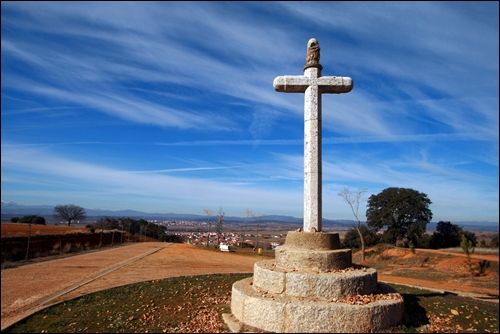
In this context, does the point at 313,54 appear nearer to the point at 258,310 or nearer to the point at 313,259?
the point at 313,259

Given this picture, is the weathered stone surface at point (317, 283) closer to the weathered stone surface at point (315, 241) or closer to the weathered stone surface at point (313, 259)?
the weathered stone surface at point (313, 259)

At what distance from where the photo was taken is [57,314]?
650cm

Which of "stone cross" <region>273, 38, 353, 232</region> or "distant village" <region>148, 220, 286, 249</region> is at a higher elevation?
"stone cross" <region>273, 38, 353, 232</region>

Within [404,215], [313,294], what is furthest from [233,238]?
[313,294]

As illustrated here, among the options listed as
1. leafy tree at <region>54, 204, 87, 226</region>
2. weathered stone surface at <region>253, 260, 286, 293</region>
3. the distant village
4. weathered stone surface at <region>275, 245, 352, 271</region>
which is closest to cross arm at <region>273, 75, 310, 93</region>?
weathered stone surface at <region>275, 245, 352, 271</region>

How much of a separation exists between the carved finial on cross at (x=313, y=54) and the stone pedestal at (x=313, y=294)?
389 cm

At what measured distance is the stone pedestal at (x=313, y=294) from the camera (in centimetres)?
480

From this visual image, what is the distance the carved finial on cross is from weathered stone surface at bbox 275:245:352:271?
423cm

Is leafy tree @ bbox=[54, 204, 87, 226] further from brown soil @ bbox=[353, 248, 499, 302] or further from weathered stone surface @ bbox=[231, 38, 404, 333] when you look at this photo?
weathered stone surface @ bbox=[231, 38, 404, 333]

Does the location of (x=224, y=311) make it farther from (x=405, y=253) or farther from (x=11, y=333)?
(x=405, y=253)

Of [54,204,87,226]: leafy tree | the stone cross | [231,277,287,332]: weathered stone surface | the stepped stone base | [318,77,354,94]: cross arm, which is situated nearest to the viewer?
the stepped stone base

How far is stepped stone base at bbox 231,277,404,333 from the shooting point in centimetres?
477

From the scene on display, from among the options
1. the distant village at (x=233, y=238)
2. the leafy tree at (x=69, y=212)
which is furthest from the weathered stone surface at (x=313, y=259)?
the leafy tree at (x=69, y=212)

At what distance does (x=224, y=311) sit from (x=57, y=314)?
361cm
